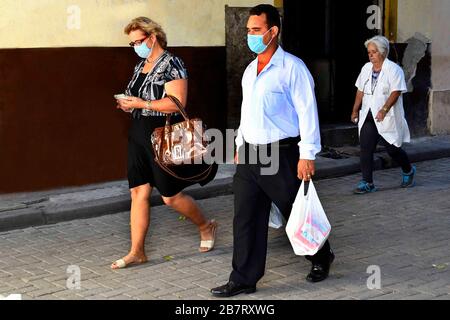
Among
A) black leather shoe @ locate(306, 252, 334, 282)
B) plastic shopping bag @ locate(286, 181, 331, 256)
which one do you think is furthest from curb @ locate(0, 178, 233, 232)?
plastic shopping bag @ locate(286, 181, 331, 256)

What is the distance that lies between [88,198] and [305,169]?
3686 mm

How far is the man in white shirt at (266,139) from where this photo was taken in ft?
18.6

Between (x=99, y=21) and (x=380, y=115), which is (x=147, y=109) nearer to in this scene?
(x=99, y=21)

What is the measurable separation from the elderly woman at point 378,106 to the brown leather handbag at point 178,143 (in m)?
3.21

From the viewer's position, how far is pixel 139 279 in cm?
625

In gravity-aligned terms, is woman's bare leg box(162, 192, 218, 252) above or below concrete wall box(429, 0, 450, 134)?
below

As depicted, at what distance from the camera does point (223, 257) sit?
685 cm

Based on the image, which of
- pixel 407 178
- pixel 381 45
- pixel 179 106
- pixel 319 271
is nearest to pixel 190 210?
pixel 179 106

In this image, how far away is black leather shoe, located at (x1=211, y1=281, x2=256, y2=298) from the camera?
580 cm

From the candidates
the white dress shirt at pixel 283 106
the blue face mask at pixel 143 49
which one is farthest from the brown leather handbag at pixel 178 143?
the white dress shirt at pixel 283 106

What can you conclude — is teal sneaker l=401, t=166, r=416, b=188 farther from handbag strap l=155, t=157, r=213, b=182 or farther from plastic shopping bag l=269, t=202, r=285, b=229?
handbag strap l=155, t=157, r=213, b=182

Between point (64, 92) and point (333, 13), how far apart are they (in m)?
5.18

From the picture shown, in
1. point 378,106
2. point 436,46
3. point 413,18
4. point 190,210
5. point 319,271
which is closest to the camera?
point 319,271

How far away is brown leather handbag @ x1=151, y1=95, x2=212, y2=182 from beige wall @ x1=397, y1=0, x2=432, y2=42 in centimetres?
667
